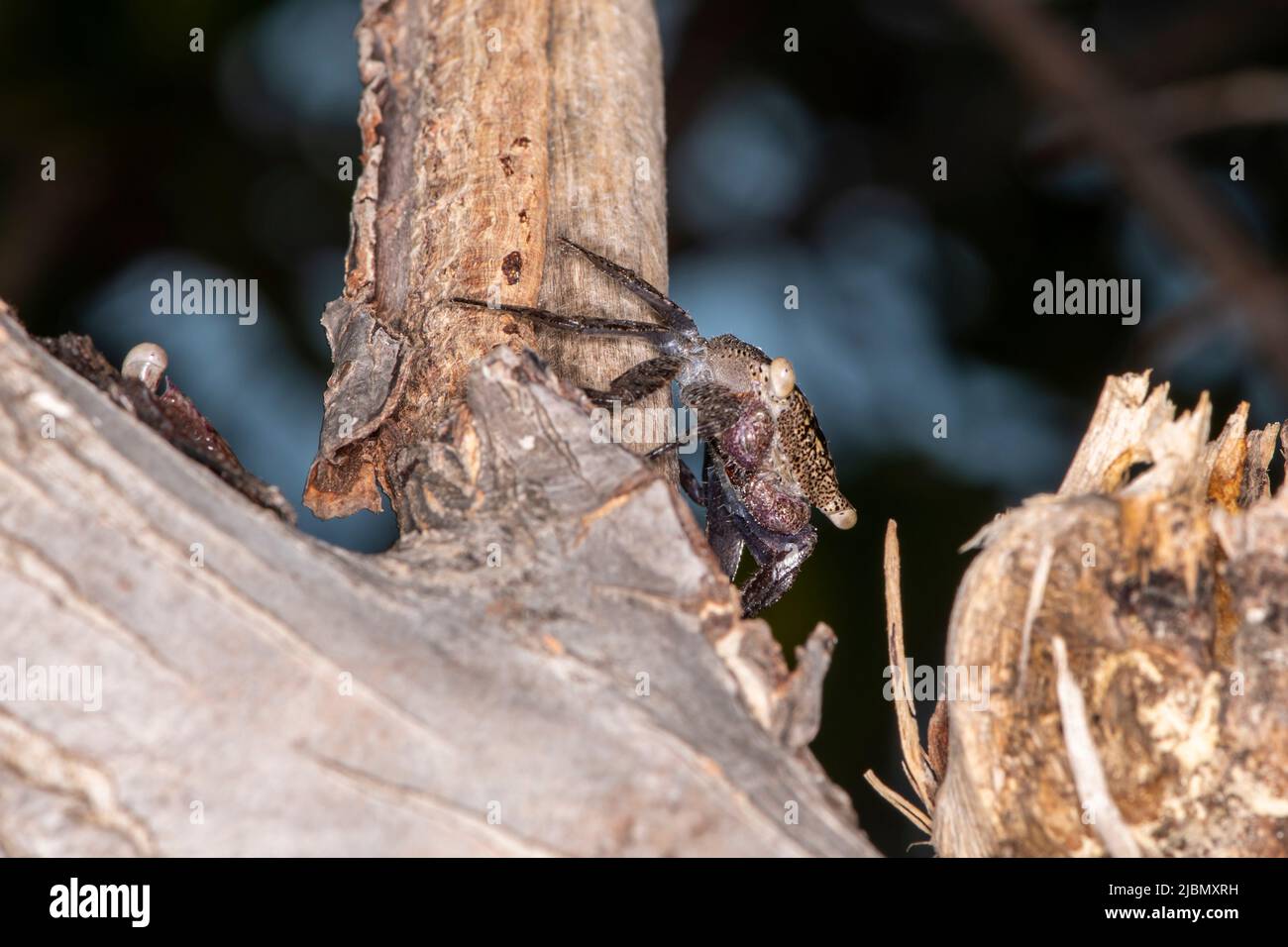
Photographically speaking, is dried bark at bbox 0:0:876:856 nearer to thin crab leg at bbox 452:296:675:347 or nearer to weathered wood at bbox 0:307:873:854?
weathered wood at bbox 0:307:873:854

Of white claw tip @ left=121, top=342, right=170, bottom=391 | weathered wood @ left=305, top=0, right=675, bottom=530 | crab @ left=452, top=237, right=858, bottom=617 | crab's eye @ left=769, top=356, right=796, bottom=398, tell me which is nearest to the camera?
white claw tip @ left=121, top=342, right=170, bottom=391

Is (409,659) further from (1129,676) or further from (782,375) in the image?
(782,375)

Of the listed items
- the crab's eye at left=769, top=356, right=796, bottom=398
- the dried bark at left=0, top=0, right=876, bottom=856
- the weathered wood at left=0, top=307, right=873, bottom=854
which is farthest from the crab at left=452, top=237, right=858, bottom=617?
the weathered wood at left=0, top=307, right=873, bottom=854

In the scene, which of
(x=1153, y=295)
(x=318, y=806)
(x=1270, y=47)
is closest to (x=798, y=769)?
(x=318, y=806)

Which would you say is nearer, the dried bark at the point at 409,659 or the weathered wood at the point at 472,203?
the dried bark at the point at 409,659

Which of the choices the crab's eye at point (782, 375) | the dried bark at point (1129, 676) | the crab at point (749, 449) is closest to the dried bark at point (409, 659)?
the dried bark at point (1129, 676)

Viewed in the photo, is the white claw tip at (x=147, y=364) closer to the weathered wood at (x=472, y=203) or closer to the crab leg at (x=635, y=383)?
the weathered wood at (x=472, y=203)

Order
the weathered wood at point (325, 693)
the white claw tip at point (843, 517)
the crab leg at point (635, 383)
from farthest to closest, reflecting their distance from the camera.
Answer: the white claw tip at point (843, 517), the crab leg at point (635, 383), the weathered wood at point (325, 693)
